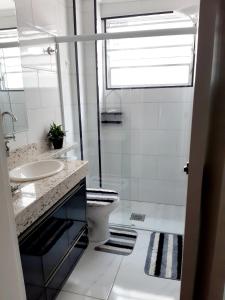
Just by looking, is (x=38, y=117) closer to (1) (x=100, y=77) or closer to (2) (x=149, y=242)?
(1) (x=100, y=77)

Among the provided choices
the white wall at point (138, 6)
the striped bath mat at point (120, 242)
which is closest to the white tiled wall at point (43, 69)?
the white wall at point (138, 6)

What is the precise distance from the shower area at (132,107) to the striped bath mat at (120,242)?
0.41 ft

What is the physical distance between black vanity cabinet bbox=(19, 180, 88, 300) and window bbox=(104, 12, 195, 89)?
160 cm

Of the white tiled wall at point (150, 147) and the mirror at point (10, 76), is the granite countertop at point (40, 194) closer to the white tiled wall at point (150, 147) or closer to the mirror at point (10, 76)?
the mirror at point (10, 76)

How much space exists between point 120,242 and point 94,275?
459mm

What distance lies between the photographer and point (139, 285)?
5.50 ft

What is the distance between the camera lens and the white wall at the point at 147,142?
2594 mm

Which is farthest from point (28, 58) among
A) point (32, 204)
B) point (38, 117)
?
point (32, 204)

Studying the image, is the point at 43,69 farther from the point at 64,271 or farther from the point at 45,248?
the point at 64,271

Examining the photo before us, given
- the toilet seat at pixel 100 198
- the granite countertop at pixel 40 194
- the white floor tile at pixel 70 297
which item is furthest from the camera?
the toilet seat at pixel 100 198

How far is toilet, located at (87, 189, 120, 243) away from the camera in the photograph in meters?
1.97

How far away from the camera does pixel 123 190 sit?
2.76 m

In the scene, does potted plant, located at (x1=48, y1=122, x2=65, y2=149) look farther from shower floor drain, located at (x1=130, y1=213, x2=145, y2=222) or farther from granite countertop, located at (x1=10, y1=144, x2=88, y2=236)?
shower floor drain, located at (x1=130, y1=213, x2=145, y2=222)

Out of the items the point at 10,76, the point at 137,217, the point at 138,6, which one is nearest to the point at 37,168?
the point at 10,76
